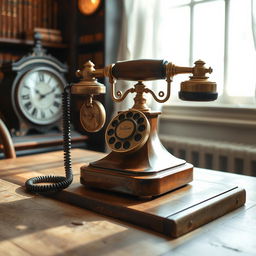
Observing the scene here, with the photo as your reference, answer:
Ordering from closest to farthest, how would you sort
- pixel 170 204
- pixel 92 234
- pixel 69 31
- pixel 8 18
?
1. pixel 92 234
2. pixel 170 204
3. pixel 8 18
4. pixel 69 31

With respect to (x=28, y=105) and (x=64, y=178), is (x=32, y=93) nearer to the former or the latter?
(x=28, y=105)

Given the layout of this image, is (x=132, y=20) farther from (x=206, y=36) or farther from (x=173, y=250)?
(x=173, y=250)

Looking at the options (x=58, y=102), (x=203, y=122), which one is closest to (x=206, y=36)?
(x=203, y=122)

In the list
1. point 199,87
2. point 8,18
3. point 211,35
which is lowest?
point 199,87

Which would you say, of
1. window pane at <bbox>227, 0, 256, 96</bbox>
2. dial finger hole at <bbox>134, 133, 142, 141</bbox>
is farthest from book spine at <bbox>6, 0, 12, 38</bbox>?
dial finger hole at <bbox>134, 133, 142, 141</bbox>

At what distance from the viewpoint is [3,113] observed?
8.05 ft

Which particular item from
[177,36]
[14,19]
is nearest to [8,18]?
[14,19]

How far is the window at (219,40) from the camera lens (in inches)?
85.9

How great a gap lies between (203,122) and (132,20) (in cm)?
83

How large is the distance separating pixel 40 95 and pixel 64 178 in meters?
1.45

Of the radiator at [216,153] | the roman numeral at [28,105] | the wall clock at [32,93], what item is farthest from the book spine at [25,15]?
the radiator at [216,153]

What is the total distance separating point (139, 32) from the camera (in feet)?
8.22

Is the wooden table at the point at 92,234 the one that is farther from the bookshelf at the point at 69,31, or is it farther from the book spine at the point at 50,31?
the book spine at the point at 50,31

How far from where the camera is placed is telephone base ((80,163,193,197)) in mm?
854
